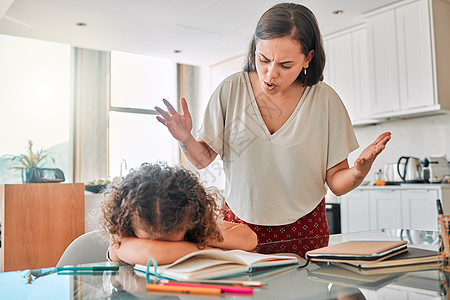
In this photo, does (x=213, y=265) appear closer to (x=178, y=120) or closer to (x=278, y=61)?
(x=178, y=120)

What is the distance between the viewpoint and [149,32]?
17.6 ft

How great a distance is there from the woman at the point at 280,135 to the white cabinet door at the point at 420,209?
2838mm

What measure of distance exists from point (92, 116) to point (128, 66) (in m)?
1.05

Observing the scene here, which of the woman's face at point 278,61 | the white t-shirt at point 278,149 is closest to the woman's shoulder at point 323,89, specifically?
the white t-shirt at point 278,149

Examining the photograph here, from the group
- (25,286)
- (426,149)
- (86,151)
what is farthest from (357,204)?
(25,286)

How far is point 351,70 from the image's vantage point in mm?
4988

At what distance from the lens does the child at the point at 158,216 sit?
77 centimetres

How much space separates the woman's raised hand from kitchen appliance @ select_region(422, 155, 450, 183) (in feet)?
11.4

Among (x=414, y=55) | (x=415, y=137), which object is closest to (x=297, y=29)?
(x=414, y=55)

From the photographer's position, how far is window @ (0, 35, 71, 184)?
5.69 m

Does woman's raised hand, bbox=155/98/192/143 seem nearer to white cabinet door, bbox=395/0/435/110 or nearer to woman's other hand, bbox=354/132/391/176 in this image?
woman's other hand, bbox=354/132/391/176

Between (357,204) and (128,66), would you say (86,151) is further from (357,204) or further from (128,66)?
(357,204)

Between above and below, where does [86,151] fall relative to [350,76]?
below

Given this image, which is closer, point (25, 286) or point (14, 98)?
point (25, 286)
